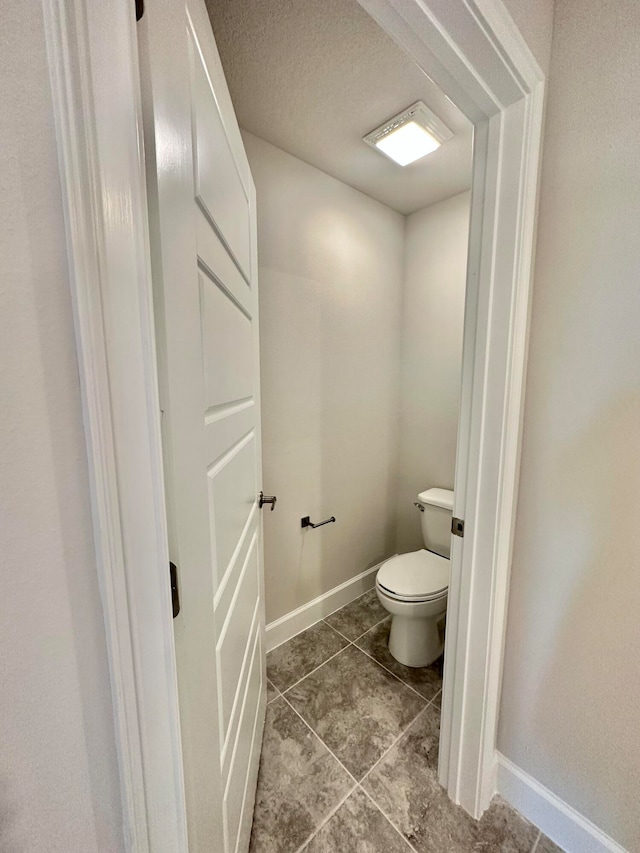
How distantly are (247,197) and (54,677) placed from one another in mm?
1175

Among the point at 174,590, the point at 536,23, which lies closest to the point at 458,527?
the point at 174,590

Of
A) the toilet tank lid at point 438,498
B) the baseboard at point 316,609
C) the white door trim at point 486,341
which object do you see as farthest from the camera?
the toilet tank lid at point 438,498

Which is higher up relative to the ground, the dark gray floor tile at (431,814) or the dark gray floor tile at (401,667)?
the dark gray floor tile at (431,814)

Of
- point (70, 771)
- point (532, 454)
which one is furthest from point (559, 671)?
point (70, 771)

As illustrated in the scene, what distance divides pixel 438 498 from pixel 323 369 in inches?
39.3

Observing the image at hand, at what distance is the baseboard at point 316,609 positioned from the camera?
5.60 ft

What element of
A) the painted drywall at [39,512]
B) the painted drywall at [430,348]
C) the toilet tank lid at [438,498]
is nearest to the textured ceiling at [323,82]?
the painted drywall at [430,348]

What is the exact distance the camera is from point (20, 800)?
0.32 metres

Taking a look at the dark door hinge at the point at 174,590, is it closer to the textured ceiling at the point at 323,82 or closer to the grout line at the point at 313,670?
the grout line at the point at 313,670

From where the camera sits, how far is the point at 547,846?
38.4 inches

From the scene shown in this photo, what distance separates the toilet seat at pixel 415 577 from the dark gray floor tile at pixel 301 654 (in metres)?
0.47

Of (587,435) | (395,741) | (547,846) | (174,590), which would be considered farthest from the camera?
(395,741)

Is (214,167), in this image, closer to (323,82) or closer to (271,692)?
(323,82)

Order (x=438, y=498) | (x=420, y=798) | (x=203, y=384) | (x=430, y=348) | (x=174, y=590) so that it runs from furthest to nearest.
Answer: (x=430, y=348)
(x=438, y=498)
(x=420, y=798)
(x=203, y=384)
(x=174, y=590)
